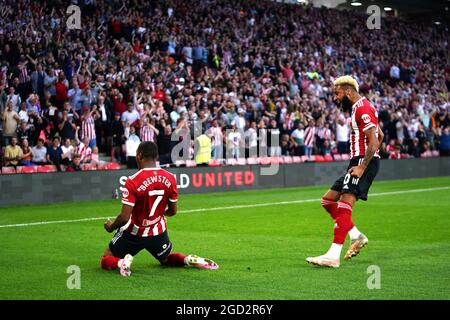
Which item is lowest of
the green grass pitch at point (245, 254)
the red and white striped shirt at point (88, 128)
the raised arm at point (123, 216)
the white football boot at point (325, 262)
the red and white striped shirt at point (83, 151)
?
the green grass pitch at point (245, 254)

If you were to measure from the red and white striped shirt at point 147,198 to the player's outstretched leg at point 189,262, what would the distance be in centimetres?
51

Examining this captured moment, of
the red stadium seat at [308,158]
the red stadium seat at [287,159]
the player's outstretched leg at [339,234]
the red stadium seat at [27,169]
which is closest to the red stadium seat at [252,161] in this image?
the red stadium seat at [287,159]

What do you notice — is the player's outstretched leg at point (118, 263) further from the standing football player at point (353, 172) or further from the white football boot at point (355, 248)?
the white football boot at point (355, 248)

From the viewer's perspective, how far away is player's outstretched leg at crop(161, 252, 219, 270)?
9.32m

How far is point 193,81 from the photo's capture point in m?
27.2

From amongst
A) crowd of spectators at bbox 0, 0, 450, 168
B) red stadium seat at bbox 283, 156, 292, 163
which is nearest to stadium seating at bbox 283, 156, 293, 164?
red stadium seat at bbox 283, 156, 292, 163

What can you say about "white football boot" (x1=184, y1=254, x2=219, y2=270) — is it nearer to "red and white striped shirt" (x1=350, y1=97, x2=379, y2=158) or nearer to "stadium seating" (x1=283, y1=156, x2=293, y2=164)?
"red and white striped shirt" (x1=350, y1=97, x2=379, y2=158)

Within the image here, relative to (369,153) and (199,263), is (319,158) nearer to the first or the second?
(369,153)

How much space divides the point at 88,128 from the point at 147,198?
13237mm

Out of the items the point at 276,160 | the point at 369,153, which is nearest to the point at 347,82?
the point at 369,153

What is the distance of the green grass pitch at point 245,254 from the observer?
7.97 metres

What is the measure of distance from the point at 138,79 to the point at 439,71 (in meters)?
23.5

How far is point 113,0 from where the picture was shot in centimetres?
2873
